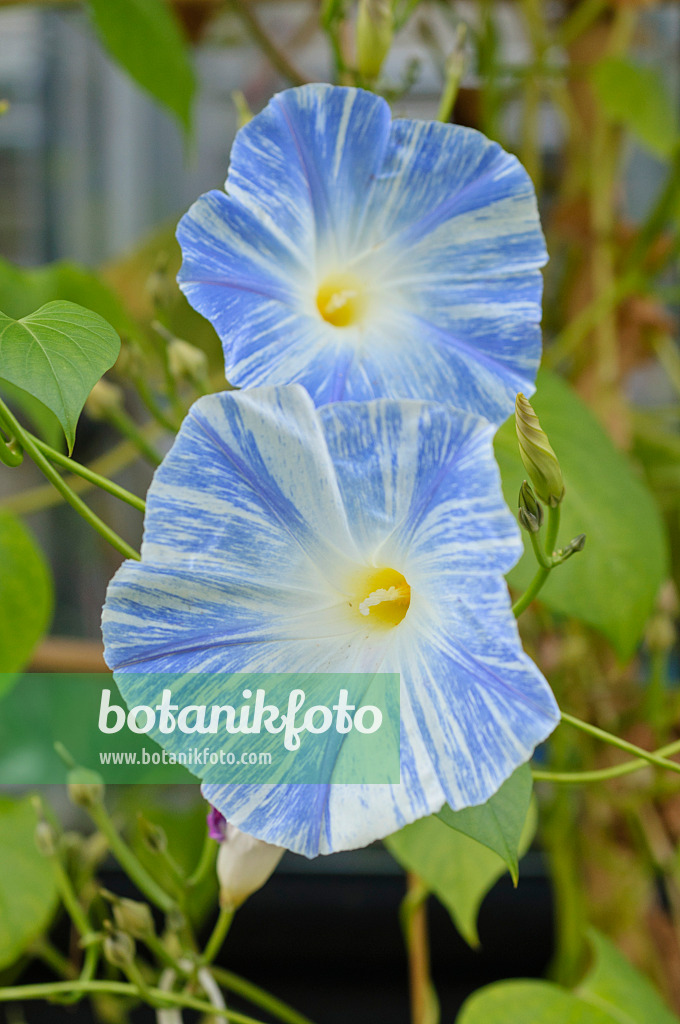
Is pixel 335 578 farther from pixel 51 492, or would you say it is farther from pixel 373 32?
pixel 51 492

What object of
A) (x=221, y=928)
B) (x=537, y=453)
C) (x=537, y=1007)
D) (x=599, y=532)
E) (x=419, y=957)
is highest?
(x=537, y=453)

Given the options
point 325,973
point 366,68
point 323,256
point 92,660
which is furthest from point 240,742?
point 325,973

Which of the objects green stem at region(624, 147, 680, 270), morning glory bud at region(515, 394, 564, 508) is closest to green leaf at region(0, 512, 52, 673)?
morning glory bud at region(515, 394, 564, 508)

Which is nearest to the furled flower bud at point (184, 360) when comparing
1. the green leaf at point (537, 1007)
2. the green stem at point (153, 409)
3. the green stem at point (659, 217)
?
the green stem at point (153, 409)

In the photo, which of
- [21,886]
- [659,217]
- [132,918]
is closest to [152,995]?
[132,918]

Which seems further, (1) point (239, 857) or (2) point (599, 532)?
(2) point (599, 532)

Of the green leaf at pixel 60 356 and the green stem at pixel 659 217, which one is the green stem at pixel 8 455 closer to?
the green leaf at pixel 60 356

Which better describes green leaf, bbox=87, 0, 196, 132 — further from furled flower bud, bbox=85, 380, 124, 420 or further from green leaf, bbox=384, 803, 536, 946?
green leaf, bbox=384, 803, 536, 946
